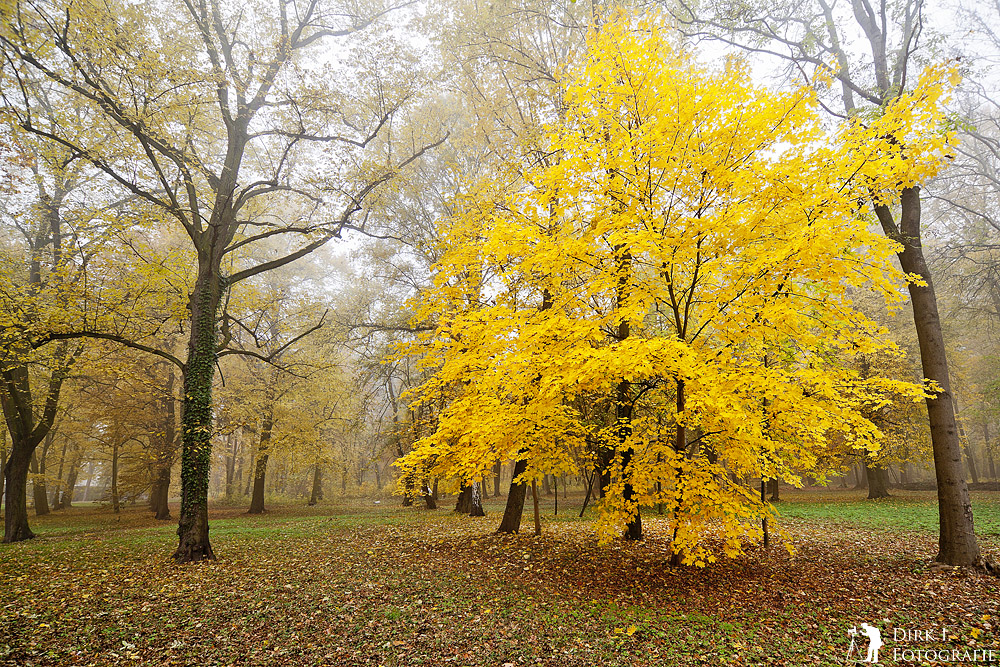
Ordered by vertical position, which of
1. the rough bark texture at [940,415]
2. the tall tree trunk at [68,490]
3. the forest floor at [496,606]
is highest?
the rough bark texture at [940,415]

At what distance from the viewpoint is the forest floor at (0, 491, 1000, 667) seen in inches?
190

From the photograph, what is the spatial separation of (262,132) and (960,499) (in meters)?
15.2

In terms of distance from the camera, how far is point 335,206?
11445 mm

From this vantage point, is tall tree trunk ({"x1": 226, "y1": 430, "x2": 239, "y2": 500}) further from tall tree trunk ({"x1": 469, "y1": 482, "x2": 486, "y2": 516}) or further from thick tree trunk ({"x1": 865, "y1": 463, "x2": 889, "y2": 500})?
thick tree trunk ({"x1": 865, "y1": 463, "x2": 889, "y2": 500})

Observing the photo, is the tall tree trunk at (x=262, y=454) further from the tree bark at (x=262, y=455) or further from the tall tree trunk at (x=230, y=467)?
the tall tree trunk at (x=230, y=467)

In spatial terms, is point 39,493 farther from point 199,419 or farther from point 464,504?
point 464,504

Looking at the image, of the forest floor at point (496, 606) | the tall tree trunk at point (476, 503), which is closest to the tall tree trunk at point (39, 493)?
the forest floor at point (496, 606)

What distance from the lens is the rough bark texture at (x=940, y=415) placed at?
22.5ft

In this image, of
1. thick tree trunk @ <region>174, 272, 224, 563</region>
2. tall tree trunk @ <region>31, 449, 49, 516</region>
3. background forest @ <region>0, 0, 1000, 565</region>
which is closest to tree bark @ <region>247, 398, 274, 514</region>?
background forest @ <region>0, 0, 1000, 565</region>

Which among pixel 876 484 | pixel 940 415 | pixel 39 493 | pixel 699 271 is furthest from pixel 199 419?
pixel 876 484

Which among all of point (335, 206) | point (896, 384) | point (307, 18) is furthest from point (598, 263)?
point (307, 18)

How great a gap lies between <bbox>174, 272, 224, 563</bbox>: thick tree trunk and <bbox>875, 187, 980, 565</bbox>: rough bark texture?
13151mm

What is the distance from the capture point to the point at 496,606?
246 inches

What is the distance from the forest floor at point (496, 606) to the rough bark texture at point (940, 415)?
64cm
